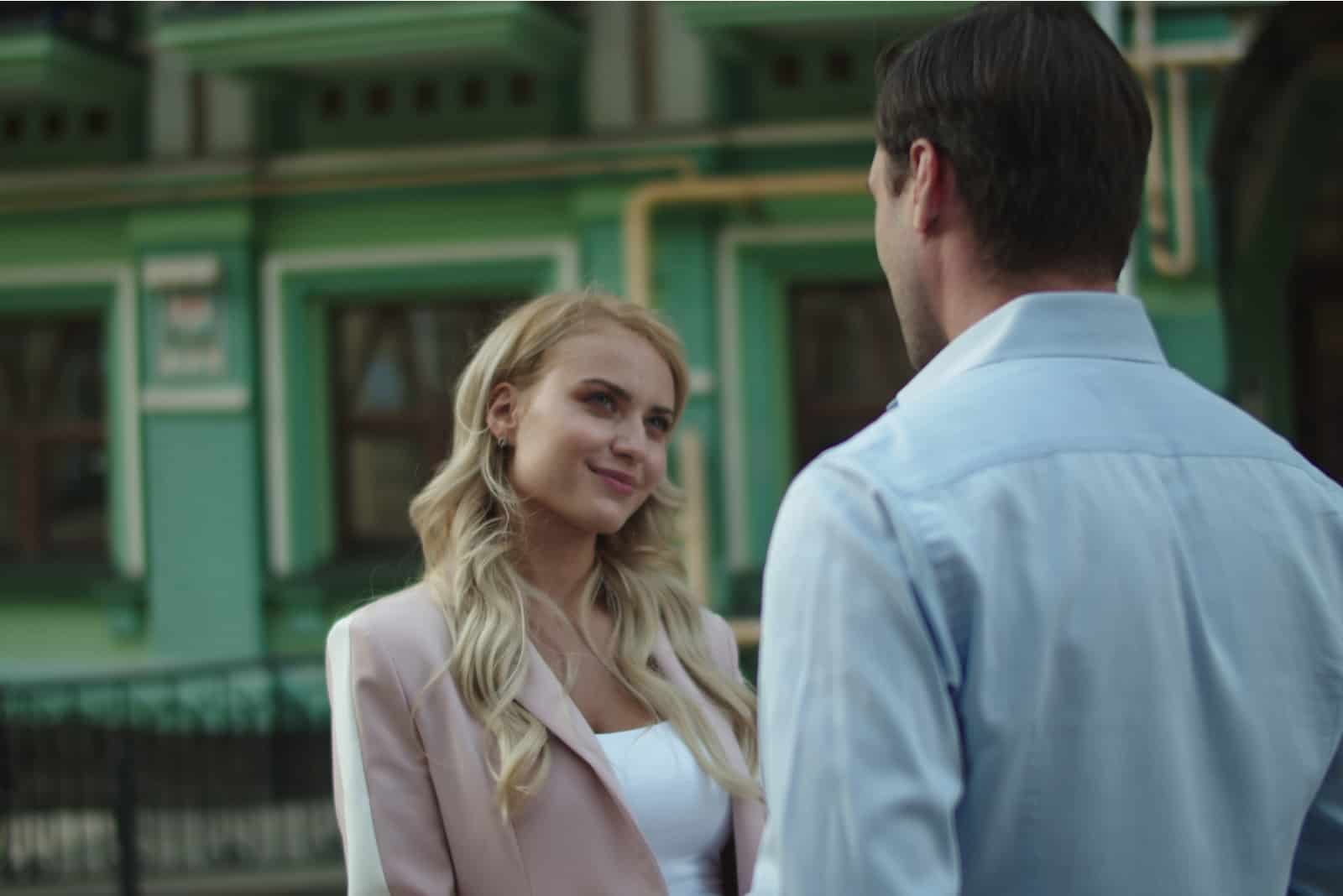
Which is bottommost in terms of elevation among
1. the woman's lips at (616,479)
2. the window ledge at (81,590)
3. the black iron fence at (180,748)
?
the black iron fence at (180,748)

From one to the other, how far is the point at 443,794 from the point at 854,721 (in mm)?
1176

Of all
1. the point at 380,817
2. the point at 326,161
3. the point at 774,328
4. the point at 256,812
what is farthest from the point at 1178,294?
the point at 380,817

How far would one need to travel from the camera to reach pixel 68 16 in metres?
8.73

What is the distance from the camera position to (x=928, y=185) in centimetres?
136

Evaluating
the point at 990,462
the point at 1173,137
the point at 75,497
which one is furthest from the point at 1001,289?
the point at 75,497

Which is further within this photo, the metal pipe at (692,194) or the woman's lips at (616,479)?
the metal pipe at (692,194)

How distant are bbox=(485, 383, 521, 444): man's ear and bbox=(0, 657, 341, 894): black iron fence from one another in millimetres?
5557

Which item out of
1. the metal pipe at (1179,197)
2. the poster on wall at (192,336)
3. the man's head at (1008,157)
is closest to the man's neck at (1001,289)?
the man's head at (1008,157)

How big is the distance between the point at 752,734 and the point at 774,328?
588cm

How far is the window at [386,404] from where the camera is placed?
8.98 metres

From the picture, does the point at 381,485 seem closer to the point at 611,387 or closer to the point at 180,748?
the point at 180,748

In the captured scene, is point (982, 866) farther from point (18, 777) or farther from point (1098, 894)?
point (18, 777)

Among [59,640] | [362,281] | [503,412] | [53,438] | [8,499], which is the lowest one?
[59,640]

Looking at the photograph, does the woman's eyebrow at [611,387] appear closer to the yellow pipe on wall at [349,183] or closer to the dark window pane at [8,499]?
the yellow pipe on wall at [349,183]
